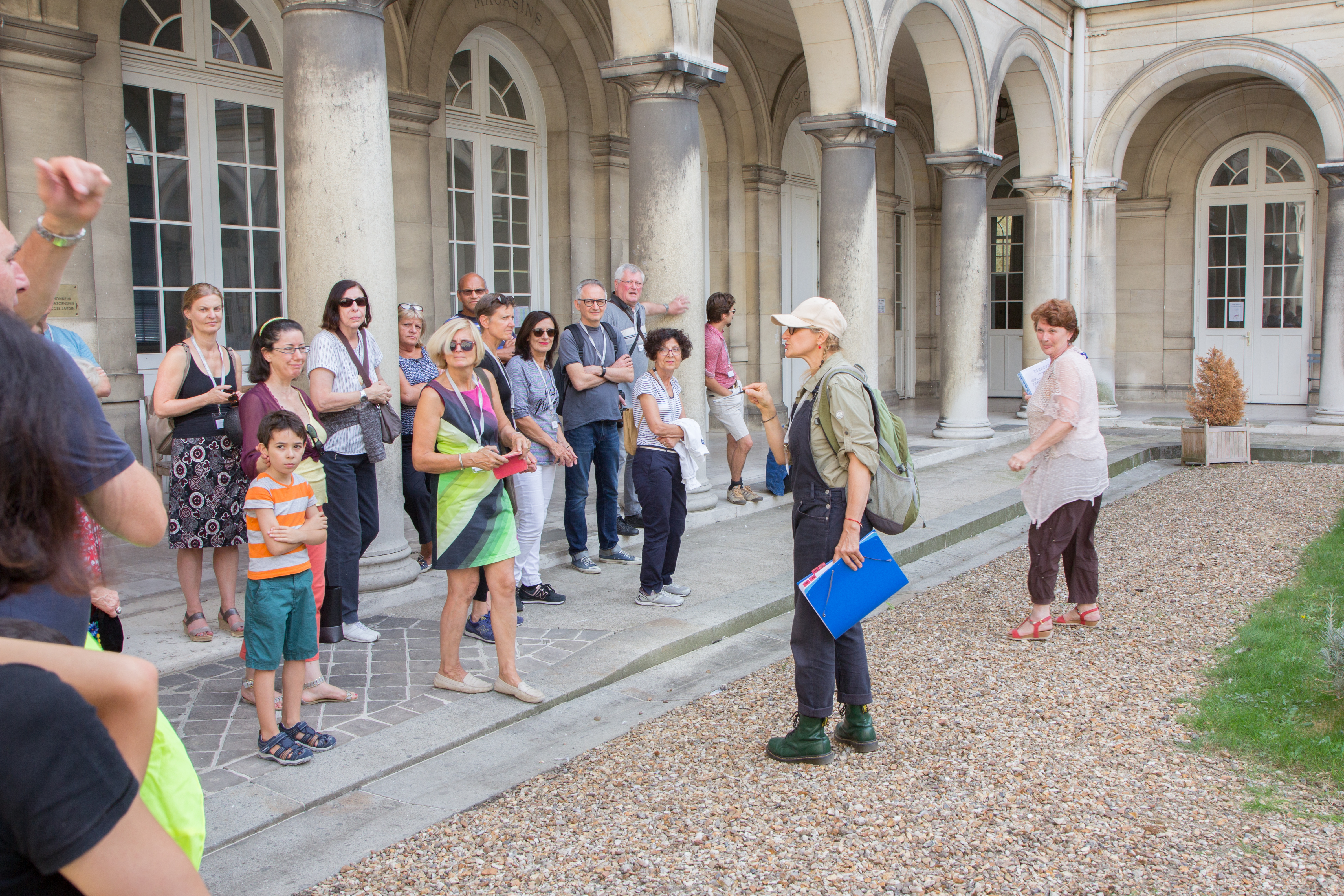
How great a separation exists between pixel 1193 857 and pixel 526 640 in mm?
3014

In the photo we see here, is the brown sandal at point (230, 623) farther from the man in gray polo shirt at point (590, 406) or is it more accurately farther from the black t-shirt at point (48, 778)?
the black t-shirt at point (48, 778)

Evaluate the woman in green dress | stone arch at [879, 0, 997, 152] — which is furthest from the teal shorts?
stone arch at [879, 0, 997, 152]

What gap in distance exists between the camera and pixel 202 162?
26.6 ft

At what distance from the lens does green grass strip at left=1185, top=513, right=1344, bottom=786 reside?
3871 mm

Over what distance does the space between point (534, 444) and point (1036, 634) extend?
107 inches

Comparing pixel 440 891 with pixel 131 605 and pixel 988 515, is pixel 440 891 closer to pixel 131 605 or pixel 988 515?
pixel 131 605

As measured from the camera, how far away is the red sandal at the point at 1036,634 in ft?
18.1

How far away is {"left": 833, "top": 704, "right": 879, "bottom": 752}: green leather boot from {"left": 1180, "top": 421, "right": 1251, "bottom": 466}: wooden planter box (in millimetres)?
9467

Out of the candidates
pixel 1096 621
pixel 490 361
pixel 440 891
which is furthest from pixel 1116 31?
pixel 440 891

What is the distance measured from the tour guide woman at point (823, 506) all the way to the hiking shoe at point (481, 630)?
1721 millimetres

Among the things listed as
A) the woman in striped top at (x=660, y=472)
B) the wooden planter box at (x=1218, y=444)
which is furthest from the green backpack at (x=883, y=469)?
the wooden planter box at (x=1218, y=444)

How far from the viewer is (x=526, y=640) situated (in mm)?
5238

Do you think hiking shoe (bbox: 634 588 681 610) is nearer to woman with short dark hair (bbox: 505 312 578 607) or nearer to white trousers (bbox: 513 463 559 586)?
woman with short dark hair (bbox: 505 312 578 607)


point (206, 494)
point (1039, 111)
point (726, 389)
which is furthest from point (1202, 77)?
point (206, 494)
